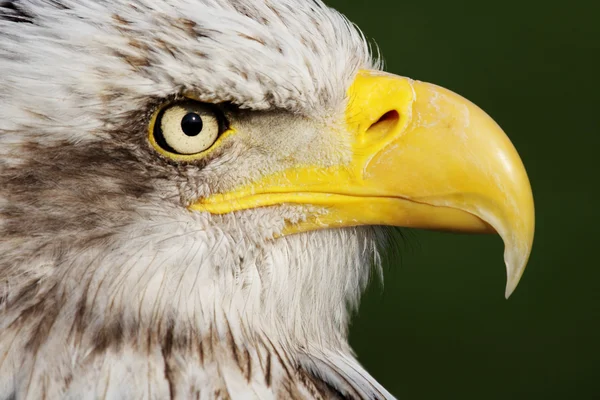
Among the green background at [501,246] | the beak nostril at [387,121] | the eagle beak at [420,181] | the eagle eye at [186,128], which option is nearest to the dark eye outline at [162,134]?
the eagle eye at [186,128]

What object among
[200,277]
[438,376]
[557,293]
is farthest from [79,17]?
[557,293]

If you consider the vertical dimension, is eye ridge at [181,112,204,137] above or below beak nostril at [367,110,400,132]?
below

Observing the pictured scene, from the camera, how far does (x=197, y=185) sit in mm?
2033

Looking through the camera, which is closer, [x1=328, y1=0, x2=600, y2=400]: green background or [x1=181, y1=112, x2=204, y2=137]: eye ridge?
[x1=181, y1=112, x2=204, y2=137]: eye ridge

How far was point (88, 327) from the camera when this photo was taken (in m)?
1.96

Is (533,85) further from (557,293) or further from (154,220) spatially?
(154,220)

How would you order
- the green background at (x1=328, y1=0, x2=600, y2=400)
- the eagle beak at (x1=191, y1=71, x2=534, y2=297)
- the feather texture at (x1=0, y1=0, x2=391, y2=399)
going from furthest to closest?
1. the green background at (x1=328, y1=0, x2=600, y2=400)
2. the eagle beak at (x1=191, y1=71, x2=534, y2=297)
3. the feather texture at (x1=0, y1=0, x2=391, y2=399)

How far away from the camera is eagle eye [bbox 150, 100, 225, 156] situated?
198 cm

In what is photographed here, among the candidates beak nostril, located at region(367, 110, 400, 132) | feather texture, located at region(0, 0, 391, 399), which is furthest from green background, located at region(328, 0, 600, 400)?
feather texture, located at region(0, 0, 391, 399)

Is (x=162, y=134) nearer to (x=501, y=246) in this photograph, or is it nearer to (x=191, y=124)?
(x=191, y=124)

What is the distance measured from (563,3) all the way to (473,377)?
3069 mm

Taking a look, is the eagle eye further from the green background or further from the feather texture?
the green background

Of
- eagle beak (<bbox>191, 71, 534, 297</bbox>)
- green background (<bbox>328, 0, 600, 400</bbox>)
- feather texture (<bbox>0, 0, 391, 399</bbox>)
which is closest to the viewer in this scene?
feather texture (<bbox>0, 0, 391, 399</bbox>)

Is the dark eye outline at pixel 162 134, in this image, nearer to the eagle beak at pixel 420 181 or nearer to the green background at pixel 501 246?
the eagle beak at pixel 420 181
